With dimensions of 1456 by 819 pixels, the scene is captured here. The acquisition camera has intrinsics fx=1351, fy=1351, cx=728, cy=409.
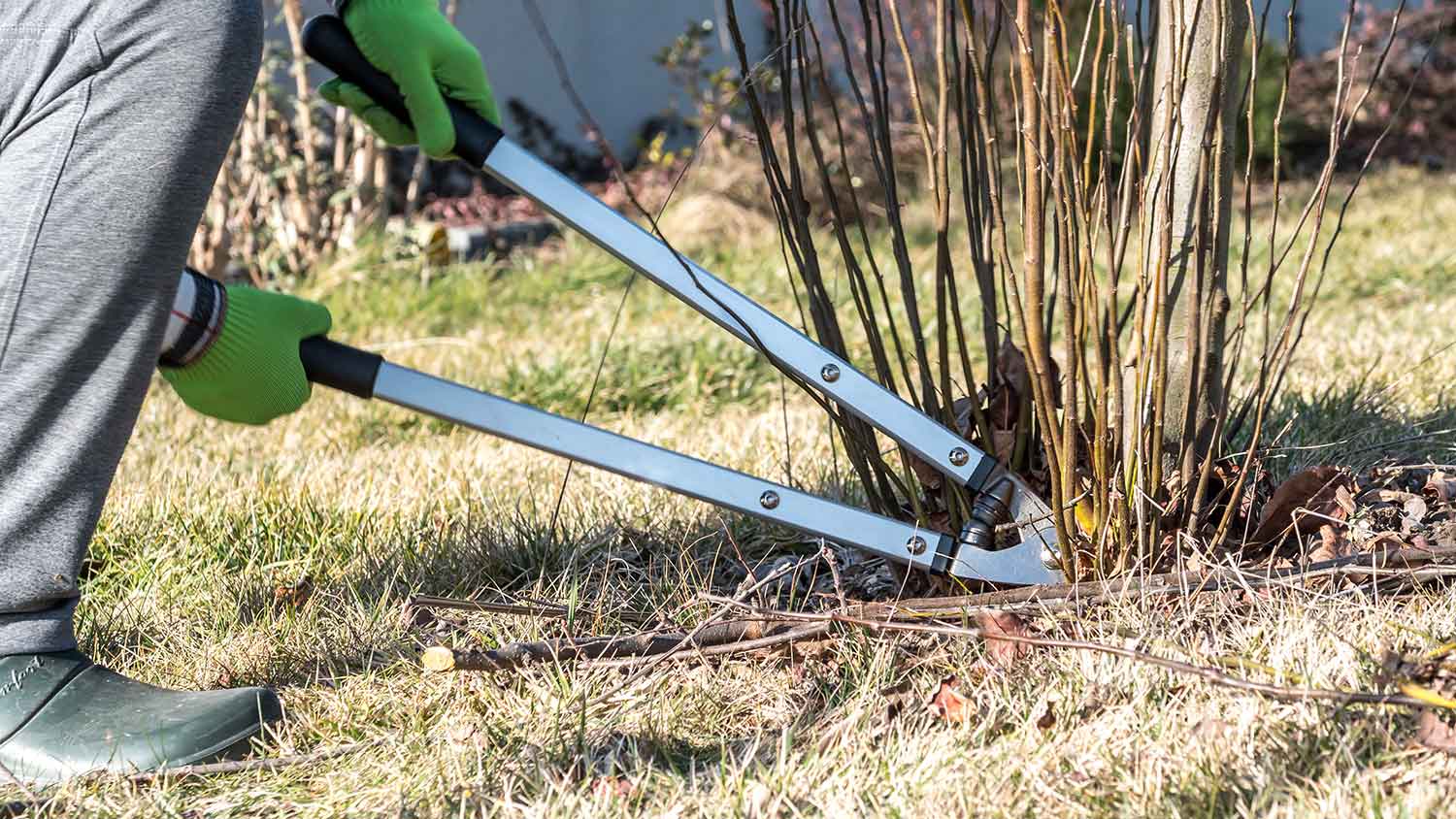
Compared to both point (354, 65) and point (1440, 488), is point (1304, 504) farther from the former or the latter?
point (354, 65)

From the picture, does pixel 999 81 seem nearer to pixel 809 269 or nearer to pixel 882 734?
pixel 809 269

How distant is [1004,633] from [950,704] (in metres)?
0.12

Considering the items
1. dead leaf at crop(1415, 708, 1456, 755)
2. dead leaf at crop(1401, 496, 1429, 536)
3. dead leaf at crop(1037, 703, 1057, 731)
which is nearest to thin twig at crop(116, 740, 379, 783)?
dead leaf at crop(1037, 703, 1057, 731)

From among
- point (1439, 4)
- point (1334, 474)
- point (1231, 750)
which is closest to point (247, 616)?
point (1231, 750)

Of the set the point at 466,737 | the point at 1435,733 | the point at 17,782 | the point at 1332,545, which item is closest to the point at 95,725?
the point at 17,782

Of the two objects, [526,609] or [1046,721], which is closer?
[1046,721]

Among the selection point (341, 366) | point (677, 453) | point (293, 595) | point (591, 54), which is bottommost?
point (293, 595)

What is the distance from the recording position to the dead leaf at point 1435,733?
4.66 feet

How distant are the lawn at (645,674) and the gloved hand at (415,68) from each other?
639 mm

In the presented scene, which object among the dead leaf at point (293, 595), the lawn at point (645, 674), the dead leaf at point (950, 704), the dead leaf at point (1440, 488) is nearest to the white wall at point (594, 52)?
the lawn at point (645, 674)

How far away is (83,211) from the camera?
1495 mm

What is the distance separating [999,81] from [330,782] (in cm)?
589

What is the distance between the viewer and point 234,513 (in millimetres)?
2467

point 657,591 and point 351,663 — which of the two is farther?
point 657,591
